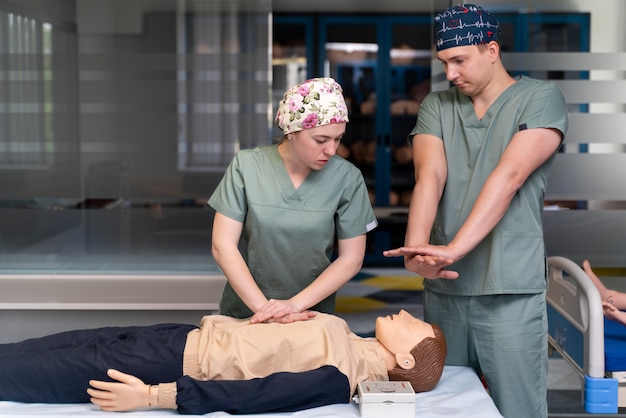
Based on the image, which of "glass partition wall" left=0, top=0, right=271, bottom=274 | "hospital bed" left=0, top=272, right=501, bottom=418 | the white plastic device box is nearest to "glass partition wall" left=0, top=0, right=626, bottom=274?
"glass partition wall" left=0, top=0, right=271, bottom=274

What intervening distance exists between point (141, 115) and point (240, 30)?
2.06 feet

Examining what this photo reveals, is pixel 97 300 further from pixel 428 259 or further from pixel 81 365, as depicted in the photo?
pixel 428 259

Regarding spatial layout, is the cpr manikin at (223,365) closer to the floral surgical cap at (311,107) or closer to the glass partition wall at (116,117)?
the floral surgical cap at (311,107)

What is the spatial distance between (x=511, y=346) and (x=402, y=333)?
33 cm

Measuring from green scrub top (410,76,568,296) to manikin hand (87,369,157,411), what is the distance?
916 millimetres

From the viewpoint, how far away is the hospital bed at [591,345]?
264 centimetres

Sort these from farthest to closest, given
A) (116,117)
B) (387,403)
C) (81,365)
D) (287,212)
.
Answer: (116,117)
(287,212)
(81,365)
(387,403)

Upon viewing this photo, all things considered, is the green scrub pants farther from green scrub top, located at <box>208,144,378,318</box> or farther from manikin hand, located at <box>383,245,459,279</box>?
green scrub top, located at <box>208,144,378,318</box>

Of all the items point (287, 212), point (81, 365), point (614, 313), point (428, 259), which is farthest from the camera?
point (614, 313)

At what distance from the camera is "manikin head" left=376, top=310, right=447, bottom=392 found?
228 centimetres

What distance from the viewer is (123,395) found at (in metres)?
2.09

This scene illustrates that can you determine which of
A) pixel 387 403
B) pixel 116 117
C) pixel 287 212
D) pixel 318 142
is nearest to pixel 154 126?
pixel 116 117

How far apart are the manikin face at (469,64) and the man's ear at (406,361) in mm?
778

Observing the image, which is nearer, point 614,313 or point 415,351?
point 415,351
